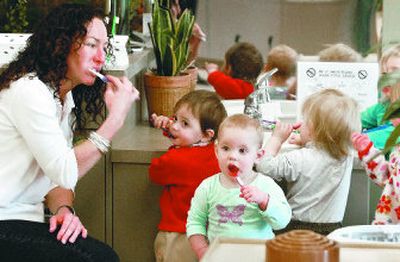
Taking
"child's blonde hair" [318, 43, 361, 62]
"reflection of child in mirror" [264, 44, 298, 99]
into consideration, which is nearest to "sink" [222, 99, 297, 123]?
"reflection of child in mirror" [264, 44, 298, 99]

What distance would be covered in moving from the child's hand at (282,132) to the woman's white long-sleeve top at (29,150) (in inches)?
29.1

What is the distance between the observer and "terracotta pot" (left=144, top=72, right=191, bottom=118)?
13.3 ft

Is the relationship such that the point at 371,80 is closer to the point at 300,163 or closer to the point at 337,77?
the point at 337,77

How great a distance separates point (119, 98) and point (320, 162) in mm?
733

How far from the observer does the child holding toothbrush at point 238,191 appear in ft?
10.6

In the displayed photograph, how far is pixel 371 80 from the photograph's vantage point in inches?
152

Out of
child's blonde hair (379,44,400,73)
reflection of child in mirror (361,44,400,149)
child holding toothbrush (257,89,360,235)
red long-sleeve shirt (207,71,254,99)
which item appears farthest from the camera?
red long-sleeve shirt (207,71,254,99)

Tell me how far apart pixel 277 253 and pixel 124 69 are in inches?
83.3

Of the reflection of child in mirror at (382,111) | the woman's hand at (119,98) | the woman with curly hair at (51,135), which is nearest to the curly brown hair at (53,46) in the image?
the woman with curly hair at (51,135)

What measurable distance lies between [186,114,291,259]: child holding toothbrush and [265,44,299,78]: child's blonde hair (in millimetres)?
1175

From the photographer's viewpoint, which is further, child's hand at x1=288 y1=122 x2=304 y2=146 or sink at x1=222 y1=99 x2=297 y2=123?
sink at x1=222 y1=99 x2=297 y2=123

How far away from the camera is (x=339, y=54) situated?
443 cm

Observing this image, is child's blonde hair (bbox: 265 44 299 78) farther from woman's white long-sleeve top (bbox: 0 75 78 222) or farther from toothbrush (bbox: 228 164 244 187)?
woman's white long-sleeve top (bbox: 0 75 78 222)

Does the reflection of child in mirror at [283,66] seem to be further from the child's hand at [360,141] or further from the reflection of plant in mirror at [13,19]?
the reflection of plant in mirror at [13,19]
